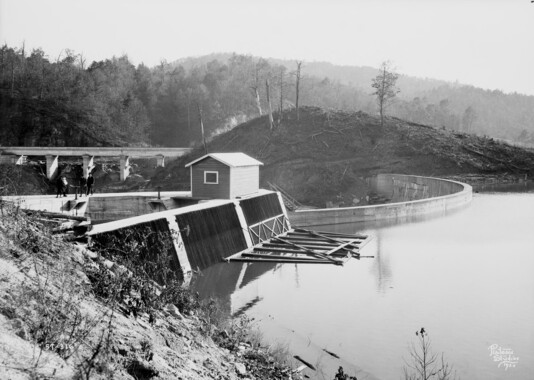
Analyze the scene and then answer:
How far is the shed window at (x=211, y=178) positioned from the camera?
2834 cm

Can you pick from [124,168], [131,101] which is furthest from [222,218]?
[131,101]

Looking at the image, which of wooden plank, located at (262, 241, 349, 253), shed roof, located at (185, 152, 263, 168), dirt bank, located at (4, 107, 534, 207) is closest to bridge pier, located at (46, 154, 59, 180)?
dirt bank, located at (4, 107, 534, 207)

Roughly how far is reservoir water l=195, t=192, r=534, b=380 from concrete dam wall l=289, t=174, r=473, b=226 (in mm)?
4685

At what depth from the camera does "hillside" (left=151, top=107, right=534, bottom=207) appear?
54.7 m

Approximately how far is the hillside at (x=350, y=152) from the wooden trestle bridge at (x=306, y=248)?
68.9ft

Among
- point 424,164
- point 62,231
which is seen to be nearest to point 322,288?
point 62,231

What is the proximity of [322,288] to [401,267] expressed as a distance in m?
5.00

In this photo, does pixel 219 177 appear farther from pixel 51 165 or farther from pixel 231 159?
pixel 51 165

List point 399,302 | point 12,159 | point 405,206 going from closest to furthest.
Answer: point 399,302 → point 405,206 → point 12,159

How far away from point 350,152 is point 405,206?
2541cm

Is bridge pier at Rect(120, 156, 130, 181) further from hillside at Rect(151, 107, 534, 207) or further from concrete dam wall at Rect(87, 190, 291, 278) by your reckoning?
concrete dam wall at Rect(87, 190, 291, 278)

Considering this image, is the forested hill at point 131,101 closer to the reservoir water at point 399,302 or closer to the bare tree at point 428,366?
the reservoir water at point 399,302

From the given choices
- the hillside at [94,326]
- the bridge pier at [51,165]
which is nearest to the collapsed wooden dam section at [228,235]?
the hillside at [94,326]

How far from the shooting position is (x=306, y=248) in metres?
26.4
